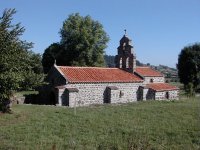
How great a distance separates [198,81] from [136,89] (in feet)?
89.8

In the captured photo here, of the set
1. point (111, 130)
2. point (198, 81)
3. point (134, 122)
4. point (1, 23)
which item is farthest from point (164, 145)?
point (198, 81)

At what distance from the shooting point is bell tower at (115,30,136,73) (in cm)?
4931

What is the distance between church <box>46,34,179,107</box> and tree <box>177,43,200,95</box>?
61.3ft

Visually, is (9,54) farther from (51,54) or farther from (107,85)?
(51,54)

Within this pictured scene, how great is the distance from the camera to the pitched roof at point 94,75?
133 feet

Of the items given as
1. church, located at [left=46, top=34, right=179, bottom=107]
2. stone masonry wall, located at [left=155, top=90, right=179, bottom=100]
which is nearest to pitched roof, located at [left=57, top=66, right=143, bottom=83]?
church, located at [left=46, top=34, right=179, bottom=107]

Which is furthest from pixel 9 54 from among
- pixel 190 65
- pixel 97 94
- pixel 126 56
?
pixel 190 65

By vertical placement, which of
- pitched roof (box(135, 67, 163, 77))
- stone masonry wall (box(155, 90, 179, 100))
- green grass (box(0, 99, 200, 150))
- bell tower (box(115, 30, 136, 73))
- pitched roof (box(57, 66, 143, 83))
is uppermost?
bell tower (box(115, 30, 136, 73))

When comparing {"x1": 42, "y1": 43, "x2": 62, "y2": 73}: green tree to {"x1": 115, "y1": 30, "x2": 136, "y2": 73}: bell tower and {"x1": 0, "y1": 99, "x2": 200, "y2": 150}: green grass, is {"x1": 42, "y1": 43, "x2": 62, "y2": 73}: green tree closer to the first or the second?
{"x1": 115, "y1": 30, "x2": 136, "y2": 73}: bell tower

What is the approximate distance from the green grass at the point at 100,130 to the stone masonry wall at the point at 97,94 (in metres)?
9.19

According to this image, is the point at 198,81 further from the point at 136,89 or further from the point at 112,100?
the point at 112,100

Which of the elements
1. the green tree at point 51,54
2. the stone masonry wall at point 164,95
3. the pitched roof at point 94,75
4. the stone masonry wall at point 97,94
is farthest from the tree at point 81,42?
the stone masonry wall at point 97,94

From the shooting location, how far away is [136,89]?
47219 millimetres

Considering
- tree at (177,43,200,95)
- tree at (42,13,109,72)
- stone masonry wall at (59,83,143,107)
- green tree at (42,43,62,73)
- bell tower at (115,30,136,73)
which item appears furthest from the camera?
tree at (177,43,200,95)
